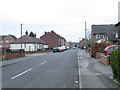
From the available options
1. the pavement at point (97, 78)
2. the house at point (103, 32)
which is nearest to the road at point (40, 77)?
the pavement at point (97, 78)

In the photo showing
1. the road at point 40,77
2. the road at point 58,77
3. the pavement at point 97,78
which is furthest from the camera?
the road at point 40,77

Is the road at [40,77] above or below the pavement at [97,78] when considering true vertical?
below

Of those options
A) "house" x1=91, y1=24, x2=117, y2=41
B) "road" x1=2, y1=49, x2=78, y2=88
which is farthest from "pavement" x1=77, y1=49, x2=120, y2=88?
"house" x1=91, y1=24, x2=117, y2=41

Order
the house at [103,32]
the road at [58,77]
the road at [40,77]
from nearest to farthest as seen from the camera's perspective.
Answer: the road at [58,77] < the road at [40,77] < the house at [103,32]

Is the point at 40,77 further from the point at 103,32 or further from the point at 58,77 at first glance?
the point at 103,32

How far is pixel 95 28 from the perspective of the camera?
67.5 meters

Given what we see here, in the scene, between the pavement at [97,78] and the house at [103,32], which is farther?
the house at [103,32]

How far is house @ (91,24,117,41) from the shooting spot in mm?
62491

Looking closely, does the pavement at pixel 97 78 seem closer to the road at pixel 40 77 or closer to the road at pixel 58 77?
the road at pixel 58 77

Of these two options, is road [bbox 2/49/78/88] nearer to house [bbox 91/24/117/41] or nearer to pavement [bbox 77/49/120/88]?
pavement [bbox 77/49/120/88]

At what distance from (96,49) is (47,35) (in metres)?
75.6

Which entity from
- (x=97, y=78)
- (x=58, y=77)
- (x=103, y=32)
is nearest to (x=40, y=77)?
(x=58, y=77)

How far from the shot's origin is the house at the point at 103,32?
62491 millimetres

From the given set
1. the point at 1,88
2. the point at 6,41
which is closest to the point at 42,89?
the point at 1,88
